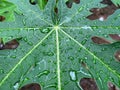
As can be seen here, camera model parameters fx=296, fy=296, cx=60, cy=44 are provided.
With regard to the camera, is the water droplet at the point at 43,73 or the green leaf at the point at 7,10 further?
the green leaf at the point at 7,10

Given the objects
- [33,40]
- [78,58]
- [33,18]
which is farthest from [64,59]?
[33,18]

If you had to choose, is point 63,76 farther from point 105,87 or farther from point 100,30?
point 100,30

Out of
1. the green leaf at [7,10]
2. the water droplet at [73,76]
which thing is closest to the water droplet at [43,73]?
the water droplet at [73,76]


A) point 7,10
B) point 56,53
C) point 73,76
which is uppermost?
point 7,10

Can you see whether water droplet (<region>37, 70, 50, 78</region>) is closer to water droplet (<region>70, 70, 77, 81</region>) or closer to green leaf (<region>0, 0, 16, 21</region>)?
water droplet (<region>70, 70, 77, 81</region>)

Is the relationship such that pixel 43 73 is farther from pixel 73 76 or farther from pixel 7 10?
pixel 7 10

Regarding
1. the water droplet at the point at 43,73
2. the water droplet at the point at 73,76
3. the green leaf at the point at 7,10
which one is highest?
the green leaf at the point at 7,10

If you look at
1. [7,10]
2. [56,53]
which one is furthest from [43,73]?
[7,10]

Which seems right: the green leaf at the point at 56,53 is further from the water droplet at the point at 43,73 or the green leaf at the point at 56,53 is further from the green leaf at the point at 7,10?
the green leaf at the point at 7,10

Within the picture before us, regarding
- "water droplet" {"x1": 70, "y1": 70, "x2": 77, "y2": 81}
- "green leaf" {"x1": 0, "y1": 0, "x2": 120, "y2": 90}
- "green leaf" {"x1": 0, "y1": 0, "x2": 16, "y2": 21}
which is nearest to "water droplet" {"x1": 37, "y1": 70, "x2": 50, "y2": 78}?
"green leaf" {"x1": 0, "y1": 0, "x2": 120, "y2": 90}
